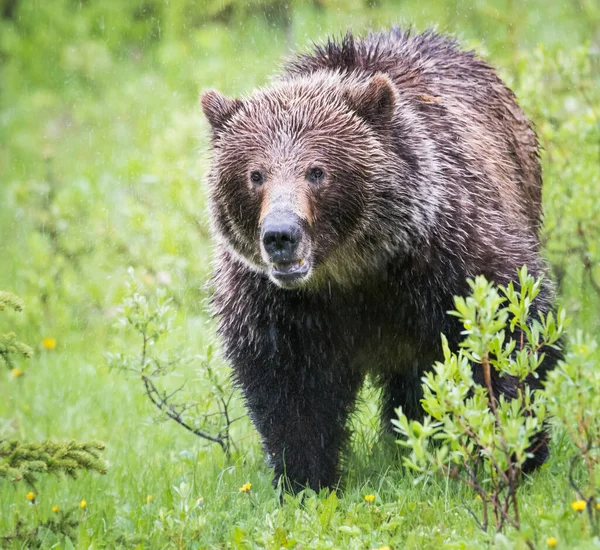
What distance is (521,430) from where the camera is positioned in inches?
145

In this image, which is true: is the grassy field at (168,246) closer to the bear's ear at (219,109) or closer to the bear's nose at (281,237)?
the bear's ear at (219,109)

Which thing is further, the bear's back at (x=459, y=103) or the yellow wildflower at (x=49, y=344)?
the yellow wildflower at (x=49, y=344)

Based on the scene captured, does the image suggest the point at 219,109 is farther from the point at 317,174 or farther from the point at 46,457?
the point at 46,457

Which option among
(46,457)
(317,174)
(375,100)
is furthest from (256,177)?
(46,457)

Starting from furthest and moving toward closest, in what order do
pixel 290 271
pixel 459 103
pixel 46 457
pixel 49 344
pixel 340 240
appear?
pixel 49 344
pixel 459 103
pixel 340 240
pixel 290 271
pixel 46 457

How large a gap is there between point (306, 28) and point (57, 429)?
898 cm

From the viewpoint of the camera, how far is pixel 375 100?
201 inches

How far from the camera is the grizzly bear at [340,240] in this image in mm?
5012

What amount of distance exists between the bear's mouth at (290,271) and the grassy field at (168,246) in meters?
1.05

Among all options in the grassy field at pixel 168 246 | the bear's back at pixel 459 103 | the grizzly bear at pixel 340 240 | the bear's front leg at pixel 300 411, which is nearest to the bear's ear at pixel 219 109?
the grizzly bear at pixel 340 240

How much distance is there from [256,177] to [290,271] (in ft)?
2.00

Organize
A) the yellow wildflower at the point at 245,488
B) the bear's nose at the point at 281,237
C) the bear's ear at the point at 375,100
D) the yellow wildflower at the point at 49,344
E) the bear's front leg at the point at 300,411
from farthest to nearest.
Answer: the yellow wildflower at the point at 49,344 → the bear's front leg at the point at 300,411 → the bear's ear at the point at 375,100 → the yellow wildflower at the point at 245,488 → the bear's nose at the point at 281,237

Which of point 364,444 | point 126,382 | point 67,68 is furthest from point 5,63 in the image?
point 364,444

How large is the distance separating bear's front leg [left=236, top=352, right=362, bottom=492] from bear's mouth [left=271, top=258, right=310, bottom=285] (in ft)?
2.10
